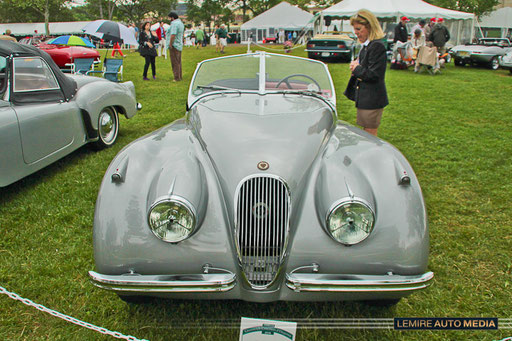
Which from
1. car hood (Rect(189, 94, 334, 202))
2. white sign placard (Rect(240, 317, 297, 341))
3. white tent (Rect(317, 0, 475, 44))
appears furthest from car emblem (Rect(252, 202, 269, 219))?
white tent (Rect(317, 0, 475, 44))

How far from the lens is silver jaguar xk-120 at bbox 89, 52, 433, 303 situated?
210 cm

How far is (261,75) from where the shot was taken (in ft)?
11.8

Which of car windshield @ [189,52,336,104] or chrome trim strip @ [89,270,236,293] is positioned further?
car windshield @ [189,52,336,104]

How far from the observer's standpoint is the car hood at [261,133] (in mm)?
2404

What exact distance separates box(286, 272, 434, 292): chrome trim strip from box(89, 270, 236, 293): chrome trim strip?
1.17 ft

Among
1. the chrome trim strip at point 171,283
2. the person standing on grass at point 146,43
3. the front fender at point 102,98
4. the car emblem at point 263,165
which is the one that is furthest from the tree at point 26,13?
the chrome trim strip at point 171,283

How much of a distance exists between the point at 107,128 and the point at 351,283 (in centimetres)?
491

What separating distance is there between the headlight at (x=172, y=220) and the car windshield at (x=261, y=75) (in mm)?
1682

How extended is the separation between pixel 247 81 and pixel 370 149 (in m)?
1.57

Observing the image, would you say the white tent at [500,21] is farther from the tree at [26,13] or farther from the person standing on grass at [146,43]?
the tree at [26,13]

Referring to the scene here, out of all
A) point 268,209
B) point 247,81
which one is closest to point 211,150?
point 268,209

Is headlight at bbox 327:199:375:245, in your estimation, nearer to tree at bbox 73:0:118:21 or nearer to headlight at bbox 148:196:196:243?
headlight at bbox 148:196:196:243

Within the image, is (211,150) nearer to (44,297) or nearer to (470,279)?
(44,297)

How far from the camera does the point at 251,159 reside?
2.42 metres
